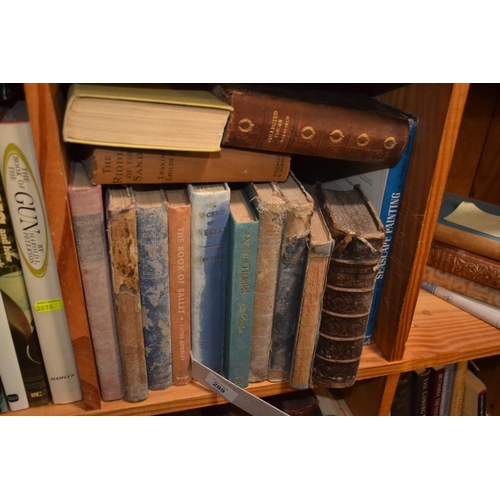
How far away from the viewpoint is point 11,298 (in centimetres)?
62

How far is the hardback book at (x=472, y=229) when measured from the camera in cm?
84

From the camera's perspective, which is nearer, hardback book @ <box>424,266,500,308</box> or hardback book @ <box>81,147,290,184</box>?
hardback book @ <box>81,147,290,184</box>

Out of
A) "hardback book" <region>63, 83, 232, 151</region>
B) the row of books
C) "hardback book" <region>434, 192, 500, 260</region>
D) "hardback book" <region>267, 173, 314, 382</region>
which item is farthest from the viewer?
the row of books

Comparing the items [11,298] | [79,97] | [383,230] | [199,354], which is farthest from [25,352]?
[383,230]

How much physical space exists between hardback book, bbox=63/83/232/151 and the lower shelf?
1.26 feet

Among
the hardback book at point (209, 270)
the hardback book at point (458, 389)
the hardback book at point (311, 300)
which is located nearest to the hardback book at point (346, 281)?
the hardback book at point (311, 300)

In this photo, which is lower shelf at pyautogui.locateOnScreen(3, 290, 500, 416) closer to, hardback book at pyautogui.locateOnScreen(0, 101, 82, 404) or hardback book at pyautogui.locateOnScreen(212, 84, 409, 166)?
hardback book at pyautogui.locateOnScreen(0, 101, 82, 404)

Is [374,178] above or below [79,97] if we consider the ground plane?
below

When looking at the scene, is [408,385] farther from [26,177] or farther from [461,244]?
[26,177]

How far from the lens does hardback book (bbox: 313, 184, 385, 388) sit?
0.64m

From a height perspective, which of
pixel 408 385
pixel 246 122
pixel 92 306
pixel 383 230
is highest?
pixel 246 122

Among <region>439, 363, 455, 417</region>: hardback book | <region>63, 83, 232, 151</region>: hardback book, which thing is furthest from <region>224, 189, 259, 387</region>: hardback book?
<region>439, 363, 455, 417</region>: hardback book

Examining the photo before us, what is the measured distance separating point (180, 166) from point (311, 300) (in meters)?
0.26

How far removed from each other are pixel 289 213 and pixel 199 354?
0.27 metres
